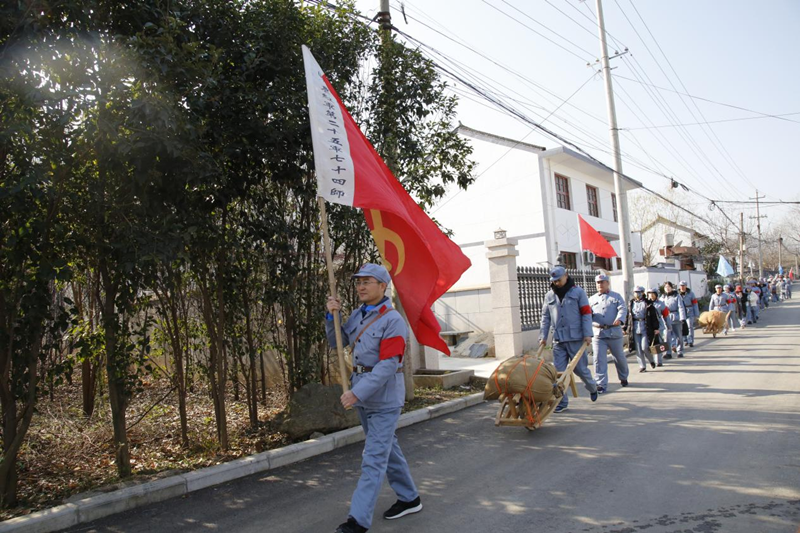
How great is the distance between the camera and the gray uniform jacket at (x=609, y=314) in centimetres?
940

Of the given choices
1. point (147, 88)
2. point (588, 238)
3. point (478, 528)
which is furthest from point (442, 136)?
point (588, 238)

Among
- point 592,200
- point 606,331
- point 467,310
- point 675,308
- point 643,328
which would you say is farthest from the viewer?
point 592,200

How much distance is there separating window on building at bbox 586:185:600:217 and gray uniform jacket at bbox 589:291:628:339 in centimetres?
1885

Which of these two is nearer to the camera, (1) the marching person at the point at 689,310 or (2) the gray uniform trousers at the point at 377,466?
(2) the gray uniform trousers at the point at 377,466

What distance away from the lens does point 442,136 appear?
884 cm

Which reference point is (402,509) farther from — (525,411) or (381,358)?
(525,411)

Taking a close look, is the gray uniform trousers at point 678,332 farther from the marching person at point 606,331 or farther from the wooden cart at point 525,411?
the wooden cart at point 525,411

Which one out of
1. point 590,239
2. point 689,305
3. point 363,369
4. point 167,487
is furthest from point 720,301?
point 167,487

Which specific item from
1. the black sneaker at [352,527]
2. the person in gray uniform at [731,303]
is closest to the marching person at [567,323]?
the black sneaker at [352,527]

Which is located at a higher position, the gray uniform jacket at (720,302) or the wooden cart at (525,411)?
the gray uniform jacket at (720,302)

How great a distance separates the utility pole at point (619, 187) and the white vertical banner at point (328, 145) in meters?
12.7

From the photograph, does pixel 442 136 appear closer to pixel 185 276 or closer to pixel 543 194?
pixel 185 276

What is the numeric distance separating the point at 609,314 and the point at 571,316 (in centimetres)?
196

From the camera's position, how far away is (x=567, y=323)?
796cm
